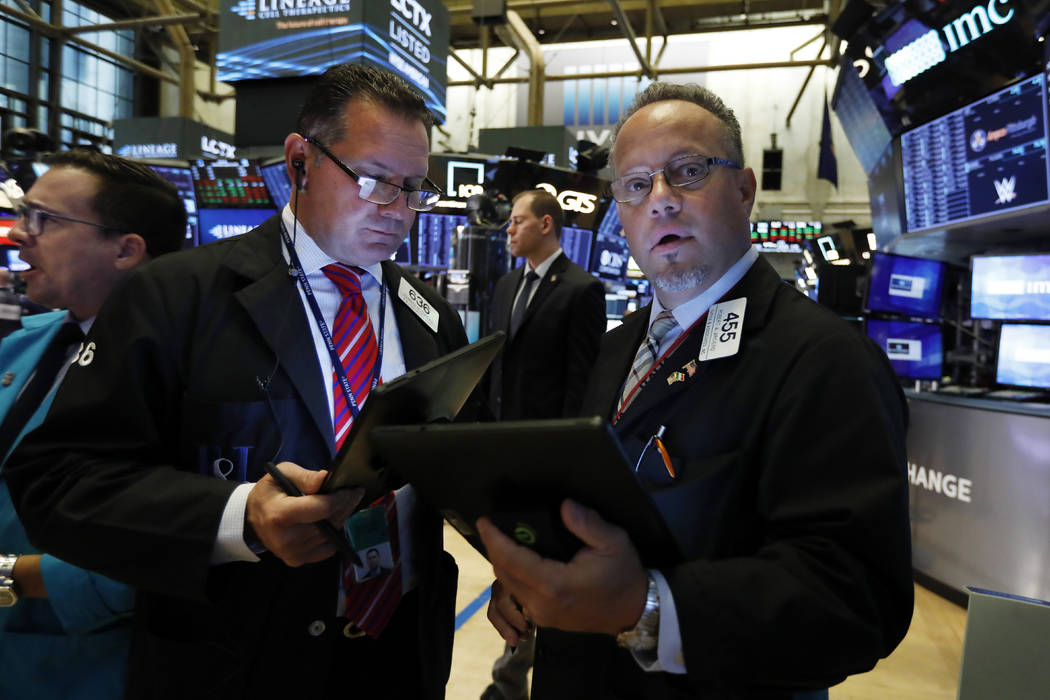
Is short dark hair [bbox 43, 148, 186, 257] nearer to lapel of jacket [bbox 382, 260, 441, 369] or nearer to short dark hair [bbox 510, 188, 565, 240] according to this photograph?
lapel of jacket [bbox 382, 260, 441, 369]

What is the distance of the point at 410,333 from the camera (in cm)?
165

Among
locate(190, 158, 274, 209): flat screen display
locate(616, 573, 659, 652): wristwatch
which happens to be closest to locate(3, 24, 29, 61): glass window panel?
locate(190, 158, 274, 209): flat screen display

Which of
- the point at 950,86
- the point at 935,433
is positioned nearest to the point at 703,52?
the point at 950,86

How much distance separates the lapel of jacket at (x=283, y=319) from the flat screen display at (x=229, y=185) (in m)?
4.29

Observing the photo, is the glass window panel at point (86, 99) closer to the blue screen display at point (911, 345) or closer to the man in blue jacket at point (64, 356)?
the blue screen display at point (911, 345)

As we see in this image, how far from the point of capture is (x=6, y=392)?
1565mm

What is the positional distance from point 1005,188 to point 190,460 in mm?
4844

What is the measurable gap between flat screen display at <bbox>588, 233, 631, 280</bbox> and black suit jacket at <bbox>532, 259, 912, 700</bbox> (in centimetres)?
654

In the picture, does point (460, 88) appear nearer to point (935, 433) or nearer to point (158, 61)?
point (158, 61)

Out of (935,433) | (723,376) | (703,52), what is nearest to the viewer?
(723,376)

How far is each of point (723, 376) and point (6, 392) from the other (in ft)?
4.92

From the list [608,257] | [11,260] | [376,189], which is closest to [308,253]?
[376,189]

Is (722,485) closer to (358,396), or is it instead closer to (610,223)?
(358,396)

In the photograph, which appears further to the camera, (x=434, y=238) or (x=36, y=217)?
(x=434, y=238)
